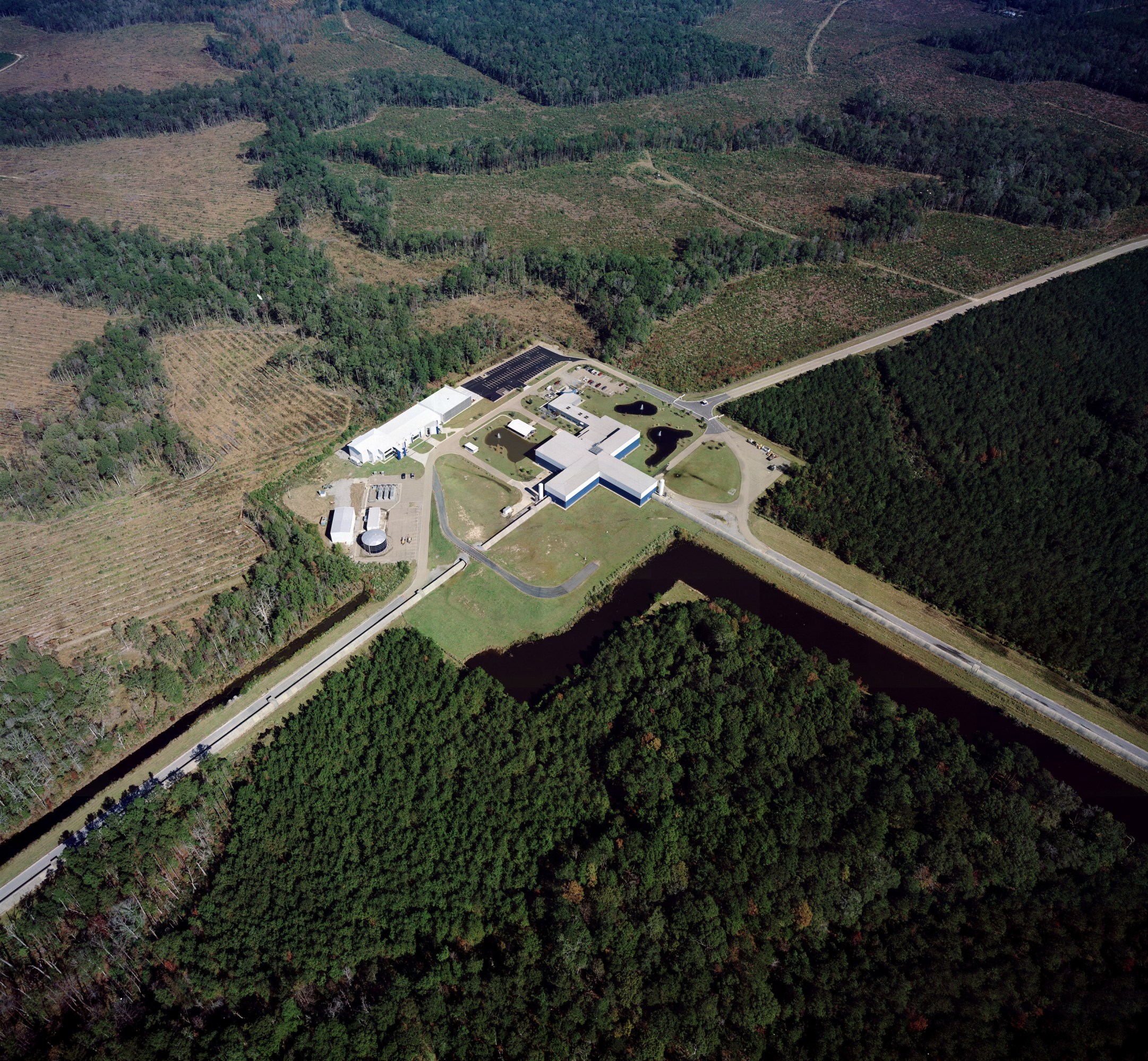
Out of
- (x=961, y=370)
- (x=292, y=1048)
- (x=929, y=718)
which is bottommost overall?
(x=292, y=1048)

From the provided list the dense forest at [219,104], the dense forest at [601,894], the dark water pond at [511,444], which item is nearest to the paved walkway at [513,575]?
the dense forest at [601,894]

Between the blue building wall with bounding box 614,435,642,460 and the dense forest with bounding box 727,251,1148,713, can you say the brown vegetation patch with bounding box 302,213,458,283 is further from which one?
the dense forest with bounding box 727,251,1148,713

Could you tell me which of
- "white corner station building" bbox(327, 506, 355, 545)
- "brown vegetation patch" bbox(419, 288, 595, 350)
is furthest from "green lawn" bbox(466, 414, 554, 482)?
"brown vegetation patch" bbox(419, 288, 595, 350)

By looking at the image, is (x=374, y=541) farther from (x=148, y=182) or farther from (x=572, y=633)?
(x=148, y=182)

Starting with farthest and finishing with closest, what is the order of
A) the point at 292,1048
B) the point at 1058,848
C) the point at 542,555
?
the point at 542,555
the point at 1058,848
the point at 292,1048

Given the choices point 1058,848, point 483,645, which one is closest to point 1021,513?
point 1058,848

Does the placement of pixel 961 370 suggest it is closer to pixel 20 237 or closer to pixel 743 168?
pixel 743 168

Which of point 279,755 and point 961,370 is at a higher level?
point 961,370
